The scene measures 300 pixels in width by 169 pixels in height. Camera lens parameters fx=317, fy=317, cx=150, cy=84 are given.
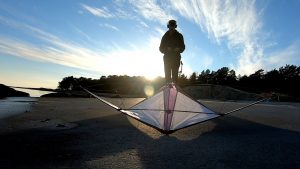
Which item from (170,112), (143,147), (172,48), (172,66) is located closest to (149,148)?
(143,147)

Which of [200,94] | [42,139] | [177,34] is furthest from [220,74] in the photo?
[42,139]

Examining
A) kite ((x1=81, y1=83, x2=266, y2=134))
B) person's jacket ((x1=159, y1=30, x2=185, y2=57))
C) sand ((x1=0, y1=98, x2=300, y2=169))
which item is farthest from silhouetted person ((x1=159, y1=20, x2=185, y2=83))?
sand ((x1=0, y1=98, x2=300, y2=169))

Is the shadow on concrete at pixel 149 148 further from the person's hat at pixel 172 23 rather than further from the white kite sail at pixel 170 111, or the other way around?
the person's hat at pixel 172 23

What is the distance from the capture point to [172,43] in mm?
9859

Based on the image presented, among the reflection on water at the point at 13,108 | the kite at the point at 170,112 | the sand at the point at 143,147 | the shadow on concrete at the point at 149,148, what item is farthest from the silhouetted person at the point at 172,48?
the reflection on water at the point at 13,108

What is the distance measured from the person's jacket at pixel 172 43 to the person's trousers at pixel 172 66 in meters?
0.13

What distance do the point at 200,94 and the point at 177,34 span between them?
27.0 m

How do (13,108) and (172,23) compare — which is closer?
(172,23)

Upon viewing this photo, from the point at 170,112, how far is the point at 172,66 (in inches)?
178

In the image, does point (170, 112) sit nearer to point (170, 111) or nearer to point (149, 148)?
point (170, 111)

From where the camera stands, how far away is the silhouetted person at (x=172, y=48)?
9.85 m

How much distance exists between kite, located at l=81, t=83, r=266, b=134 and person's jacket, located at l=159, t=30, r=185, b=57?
3.34 meters

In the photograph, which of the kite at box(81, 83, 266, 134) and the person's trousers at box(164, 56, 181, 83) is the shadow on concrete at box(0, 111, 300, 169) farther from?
the person's trousers at box(164, 56, 181, 83)

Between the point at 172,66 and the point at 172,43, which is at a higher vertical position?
the point at 172,43
